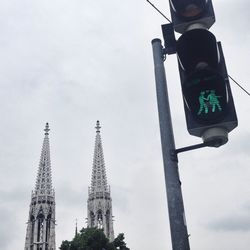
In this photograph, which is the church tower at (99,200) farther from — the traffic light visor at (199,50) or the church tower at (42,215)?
the traffic light visor at (199,50)

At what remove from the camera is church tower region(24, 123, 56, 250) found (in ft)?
265

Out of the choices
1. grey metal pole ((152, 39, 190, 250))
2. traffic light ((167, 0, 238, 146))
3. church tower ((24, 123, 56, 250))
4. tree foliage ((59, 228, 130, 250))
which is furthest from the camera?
church tower ((24, 123, 56, 250))

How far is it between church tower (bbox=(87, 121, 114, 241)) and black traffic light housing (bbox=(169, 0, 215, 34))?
81168 mm

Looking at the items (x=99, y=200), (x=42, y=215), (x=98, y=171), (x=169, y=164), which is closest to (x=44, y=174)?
(x=42, y=215)

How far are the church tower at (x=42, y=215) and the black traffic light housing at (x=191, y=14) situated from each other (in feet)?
265

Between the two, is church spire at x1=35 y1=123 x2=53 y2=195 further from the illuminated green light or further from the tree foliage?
the illuminated green light

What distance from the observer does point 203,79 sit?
4.03 meters

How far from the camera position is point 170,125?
14.4 ft

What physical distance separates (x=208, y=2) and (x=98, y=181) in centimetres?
8803

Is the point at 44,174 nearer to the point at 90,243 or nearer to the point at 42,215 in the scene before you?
the point at 42,215

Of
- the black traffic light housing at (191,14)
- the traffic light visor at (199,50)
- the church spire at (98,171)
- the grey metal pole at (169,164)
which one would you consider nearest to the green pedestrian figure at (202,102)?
the traffic light visor at (199,50)

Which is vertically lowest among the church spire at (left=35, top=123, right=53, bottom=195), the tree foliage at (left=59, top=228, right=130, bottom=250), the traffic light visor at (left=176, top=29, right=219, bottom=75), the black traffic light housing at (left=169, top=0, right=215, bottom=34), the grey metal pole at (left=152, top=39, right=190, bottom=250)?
the grey metal pole at (left=152, top=39, right=190, bottom=250)

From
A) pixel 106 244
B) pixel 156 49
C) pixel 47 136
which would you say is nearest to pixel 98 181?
pixel 47 136

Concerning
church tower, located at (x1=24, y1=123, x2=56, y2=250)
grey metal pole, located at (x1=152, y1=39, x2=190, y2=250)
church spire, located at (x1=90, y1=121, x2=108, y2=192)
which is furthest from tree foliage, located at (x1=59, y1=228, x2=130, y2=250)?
grey metal pole, located at (x1=152, y1=39, x2=190, y2=250)
